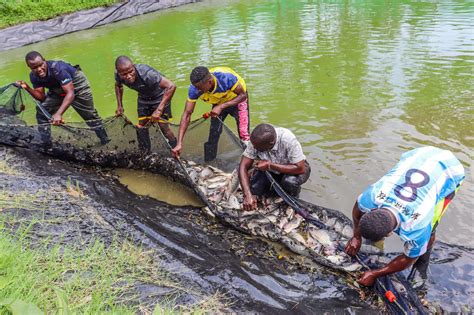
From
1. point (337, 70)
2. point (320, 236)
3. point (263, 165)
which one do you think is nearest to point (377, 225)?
point (320, 236)

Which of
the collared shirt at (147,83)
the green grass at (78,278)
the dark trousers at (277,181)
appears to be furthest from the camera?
the collared shirt at (147,83)

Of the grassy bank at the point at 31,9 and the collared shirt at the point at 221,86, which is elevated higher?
the grassy bank at the point at 31,9

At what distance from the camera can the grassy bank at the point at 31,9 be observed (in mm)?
15488

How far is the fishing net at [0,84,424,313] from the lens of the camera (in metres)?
3.39

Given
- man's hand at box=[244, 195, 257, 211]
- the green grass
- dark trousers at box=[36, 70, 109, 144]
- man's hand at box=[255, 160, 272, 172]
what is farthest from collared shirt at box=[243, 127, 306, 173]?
dark trousers at box=[36, 70, 109, 144]

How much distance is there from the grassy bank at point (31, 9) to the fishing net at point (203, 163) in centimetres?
1268

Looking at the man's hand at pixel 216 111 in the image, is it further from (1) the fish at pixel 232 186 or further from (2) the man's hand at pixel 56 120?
(2) the man's hand at pixel 56 120

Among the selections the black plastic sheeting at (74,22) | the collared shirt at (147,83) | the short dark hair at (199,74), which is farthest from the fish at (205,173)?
the black plastic sheeting at (74,22)

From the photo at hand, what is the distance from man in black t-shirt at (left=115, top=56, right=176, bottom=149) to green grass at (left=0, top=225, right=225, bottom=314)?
1968 mm

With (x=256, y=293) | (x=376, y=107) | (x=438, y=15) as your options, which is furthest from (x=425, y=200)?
(x=438, y=15)

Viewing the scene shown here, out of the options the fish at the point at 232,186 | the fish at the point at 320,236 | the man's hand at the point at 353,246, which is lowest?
the fish at the point at 320,236

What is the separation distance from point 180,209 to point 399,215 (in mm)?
2516

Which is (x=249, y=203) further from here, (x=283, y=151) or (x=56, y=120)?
(x=56, y=120)

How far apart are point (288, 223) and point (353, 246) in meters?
0.78
